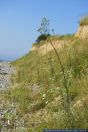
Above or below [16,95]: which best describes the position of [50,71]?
above

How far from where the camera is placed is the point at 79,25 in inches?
1244

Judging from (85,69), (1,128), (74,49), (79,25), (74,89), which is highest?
(79,25)

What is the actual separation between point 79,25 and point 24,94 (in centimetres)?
1674

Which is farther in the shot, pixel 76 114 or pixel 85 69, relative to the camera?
pixel 85 69

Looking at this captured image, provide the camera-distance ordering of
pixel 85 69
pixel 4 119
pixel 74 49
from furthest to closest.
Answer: pixel 74 49 → pixel 85 69 → pixel 4 119

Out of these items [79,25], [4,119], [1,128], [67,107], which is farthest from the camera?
[79,25]

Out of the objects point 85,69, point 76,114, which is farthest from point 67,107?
point 85,69

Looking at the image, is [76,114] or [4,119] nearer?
[76,114]

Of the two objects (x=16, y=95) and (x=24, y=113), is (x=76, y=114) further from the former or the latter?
(x=16, y=95)

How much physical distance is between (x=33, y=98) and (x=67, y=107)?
5.26 metres

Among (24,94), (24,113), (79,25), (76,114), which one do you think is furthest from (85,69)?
(79,25)

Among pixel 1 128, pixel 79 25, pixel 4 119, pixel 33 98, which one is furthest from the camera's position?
pixel 79 25

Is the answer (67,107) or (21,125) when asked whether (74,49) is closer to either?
(21,125)

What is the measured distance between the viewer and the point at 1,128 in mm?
11234
